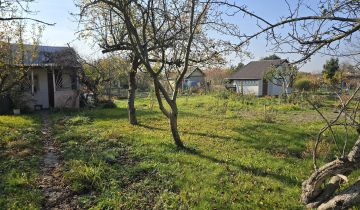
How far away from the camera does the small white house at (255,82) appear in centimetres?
3528

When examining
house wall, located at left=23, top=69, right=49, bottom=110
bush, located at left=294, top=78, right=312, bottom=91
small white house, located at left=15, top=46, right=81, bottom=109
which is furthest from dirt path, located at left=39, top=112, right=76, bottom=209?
bush, located at left=294, top=78, right=312, bottom=91

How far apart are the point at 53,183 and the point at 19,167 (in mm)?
1447

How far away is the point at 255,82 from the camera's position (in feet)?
117

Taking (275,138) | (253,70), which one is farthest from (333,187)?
(253,70)

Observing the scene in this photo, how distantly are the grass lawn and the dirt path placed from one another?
0.19 meters

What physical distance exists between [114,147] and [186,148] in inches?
88.7

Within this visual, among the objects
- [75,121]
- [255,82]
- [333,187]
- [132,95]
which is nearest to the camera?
[333,187]

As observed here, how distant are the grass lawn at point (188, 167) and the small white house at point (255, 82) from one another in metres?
23.5

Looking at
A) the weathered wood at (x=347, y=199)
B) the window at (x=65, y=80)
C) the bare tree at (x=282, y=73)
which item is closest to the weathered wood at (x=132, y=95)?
the bare tree at (x=282, y=73)

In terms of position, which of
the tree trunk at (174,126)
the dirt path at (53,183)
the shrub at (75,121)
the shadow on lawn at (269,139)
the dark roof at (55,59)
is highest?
the dark roof at (55,59)

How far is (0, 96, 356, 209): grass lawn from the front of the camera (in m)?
5.51

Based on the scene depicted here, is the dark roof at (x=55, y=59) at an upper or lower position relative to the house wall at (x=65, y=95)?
upper

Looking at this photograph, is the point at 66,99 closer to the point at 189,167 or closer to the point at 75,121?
the point at 75,121

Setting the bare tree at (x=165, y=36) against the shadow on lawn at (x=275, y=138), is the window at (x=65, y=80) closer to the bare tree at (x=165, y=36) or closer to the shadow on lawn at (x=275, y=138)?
the bare tree at (x=165, y=36)
